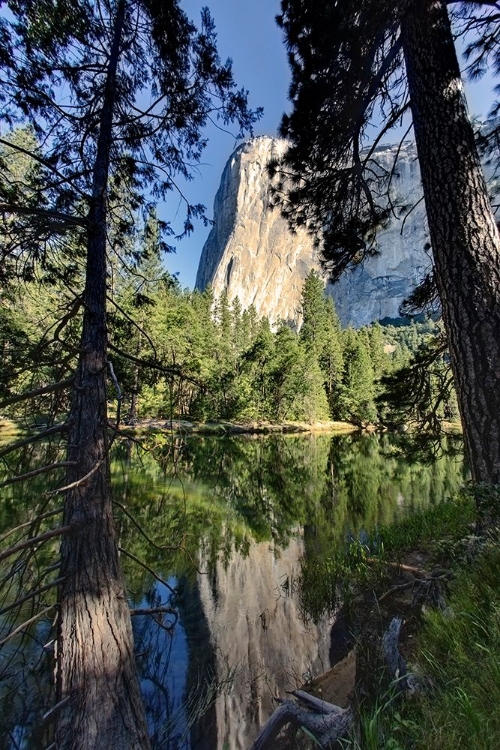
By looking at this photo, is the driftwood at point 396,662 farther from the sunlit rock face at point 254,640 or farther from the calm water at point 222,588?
the sunlit rock face at point 254,640

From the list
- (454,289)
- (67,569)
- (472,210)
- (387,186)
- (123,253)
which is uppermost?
(387,186)

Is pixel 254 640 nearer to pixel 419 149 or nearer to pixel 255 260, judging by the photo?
pixel 419 149

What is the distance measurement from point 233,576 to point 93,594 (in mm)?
4588

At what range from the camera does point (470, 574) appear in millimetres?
2275

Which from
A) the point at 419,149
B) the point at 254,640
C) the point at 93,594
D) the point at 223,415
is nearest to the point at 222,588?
the point at 254,640

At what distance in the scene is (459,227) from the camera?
2885 mm

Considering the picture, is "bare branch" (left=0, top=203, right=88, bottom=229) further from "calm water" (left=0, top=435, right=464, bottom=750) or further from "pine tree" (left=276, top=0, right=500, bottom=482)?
"pine tree" (left=276, top=0, right=500, bottom=482)

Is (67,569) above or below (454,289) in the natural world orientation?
below

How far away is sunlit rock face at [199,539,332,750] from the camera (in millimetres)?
3188

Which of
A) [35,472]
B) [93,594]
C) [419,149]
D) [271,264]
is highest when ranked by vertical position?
[271,264]

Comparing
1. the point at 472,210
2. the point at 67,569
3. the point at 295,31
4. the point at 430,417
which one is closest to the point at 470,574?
the point at 67,569

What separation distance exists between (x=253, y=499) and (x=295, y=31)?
427 inches

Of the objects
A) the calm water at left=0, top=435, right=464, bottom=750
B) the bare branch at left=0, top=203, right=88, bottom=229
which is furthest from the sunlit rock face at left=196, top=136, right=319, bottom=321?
the bare branch at left=0, top=203, right=88, bottom=229

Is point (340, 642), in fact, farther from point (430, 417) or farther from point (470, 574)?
point (430, 417)
